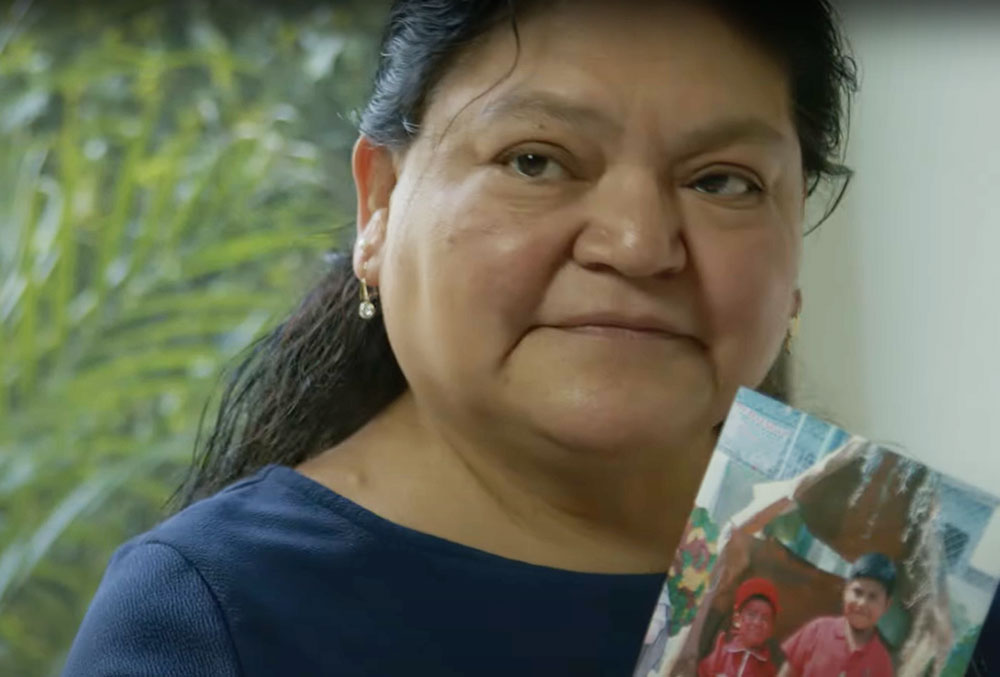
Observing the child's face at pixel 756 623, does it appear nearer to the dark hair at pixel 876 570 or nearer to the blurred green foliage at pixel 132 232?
the dark hair at pixel 876 570

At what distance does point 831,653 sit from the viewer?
2.23 feet

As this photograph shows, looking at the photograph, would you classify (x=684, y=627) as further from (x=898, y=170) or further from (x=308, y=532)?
(x=898, y=170)

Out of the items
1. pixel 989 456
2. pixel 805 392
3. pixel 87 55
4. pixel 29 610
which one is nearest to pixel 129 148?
pixel 87 55

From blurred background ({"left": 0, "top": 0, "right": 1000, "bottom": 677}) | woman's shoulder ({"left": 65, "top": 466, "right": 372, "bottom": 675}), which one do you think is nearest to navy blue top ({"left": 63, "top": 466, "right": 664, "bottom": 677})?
woman's shoulder ({"left": 65, "top": 466, "right": 372, "bottom": 675})

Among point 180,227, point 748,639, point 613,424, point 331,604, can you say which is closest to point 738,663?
point 748,639

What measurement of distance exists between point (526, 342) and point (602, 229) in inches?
3.4

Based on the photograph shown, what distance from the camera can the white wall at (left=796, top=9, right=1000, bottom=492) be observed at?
1.48m

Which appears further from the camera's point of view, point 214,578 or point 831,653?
point 214,578

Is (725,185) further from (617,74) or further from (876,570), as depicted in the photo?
(876,570)

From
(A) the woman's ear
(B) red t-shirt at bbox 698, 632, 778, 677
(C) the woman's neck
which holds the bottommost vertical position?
(C) the woman's neck

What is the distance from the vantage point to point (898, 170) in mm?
1566

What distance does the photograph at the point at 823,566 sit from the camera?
67 cm

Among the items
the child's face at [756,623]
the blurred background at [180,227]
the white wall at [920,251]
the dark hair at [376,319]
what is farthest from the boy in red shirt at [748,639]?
the white wall at [920,251]

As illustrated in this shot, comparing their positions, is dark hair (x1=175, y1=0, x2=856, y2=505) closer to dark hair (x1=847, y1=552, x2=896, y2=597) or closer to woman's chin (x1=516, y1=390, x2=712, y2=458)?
woman's chin (x1=516, y1=390, x2=712, y2=458)
